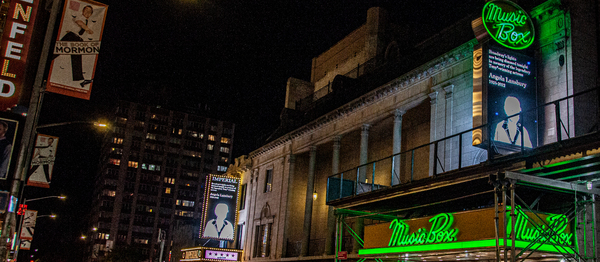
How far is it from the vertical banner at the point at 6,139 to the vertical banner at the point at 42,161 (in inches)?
190

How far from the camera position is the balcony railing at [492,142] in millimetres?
14952

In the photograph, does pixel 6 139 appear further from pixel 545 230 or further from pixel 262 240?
pixel 262 240

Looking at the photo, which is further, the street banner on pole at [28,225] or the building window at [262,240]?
the building window at [262,240]

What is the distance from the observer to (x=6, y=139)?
20047 mm

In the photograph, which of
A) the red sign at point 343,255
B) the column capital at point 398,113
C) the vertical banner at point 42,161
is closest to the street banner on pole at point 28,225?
the vertical banner at point 42,161

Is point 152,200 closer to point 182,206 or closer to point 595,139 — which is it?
point 182,206

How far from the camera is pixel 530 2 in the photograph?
19250 millimetres

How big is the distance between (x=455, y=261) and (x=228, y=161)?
505ft

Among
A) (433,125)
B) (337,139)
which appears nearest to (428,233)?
(433,125)

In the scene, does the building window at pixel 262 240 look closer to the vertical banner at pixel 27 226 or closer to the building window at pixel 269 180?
the building window at pixel 269 180

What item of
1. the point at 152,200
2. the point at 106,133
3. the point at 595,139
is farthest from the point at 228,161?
the point at 595,139

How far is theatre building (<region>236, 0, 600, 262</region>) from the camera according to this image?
13.2 meters

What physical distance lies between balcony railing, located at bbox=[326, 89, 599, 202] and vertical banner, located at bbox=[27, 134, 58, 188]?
545 inches

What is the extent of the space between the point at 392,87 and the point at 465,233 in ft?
43.6
